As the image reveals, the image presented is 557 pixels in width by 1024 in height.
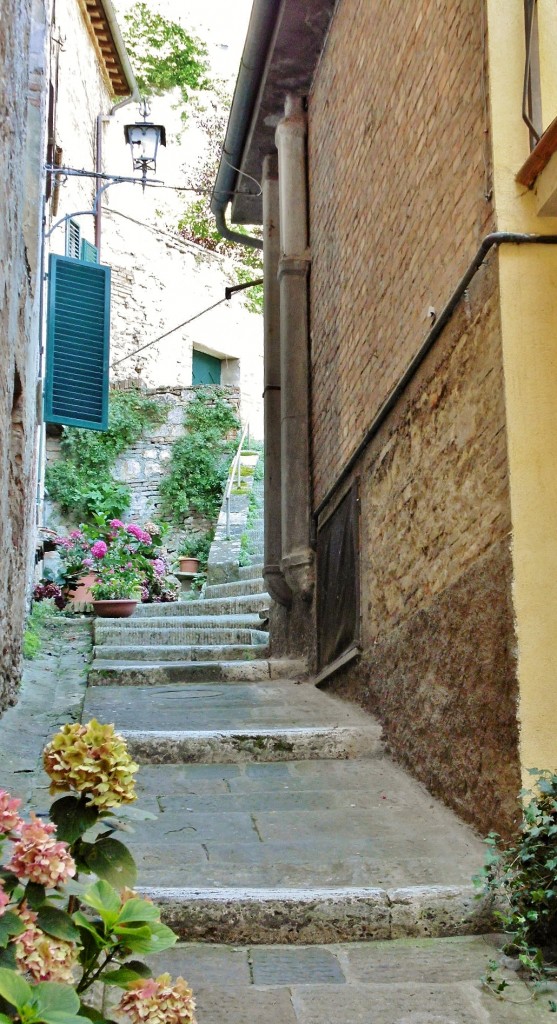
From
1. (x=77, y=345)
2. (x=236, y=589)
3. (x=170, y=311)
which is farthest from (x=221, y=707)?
(x=170, y=311)

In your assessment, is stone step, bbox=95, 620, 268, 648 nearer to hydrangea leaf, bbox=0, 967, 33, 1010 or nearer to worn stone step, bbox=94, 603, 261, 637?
worn stone step, bbox=94, 603, 261, 637

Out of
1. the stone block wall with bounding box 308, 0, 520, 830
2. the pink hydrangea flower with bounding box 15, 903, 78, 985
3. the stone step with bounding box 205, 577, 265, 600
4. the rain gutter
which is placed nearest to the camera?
the pink hydrangea flower with bounding box 15, 903, 78, 985

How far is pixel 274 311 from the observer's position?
6922 mm

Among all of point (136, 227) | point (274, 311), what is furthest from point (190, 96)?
point (274, 311)

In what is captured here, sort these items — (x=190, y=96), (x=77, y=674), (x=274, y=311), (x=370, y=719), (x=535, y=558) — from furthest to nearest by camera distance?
1. (x=190, y=96)
2. (x=274, y=311)
3. (x=77, y=674)
4. (x=370, y=719)
5. (x=535, y=558)

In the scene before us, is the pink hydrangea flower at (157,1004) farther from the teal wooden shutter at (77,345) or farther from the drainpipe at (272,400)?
the teal wooden shutter at (77,345)

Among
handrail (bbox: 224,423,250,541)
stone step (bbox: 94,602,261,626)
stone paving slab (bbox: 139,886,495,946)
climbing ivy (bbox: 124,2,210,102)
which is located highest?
climbing ivy (bbox: 124,2,210,102)

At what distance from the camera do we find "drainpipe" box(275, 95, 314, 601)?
19.6 feet

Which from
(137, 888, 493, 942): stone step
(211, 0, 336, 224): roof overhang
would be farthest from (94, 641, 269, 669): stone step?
(211, 0, 336, 224): roof overhang

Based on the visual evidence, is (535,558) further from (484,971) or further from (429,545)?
(484,971)

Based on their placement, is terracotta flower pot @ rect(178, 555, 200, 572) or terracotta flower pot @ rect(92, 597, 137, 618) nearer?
terracotta flower pot @ rect(92, 597, 137, 618)

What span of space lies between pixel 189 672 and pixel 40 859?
4.17m

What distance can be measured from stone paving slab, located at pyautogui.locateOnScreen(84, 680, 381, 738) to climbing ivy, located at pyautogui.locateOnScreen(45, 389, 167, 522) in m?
8.21

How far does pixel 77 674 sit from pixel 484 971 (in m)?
3.77
